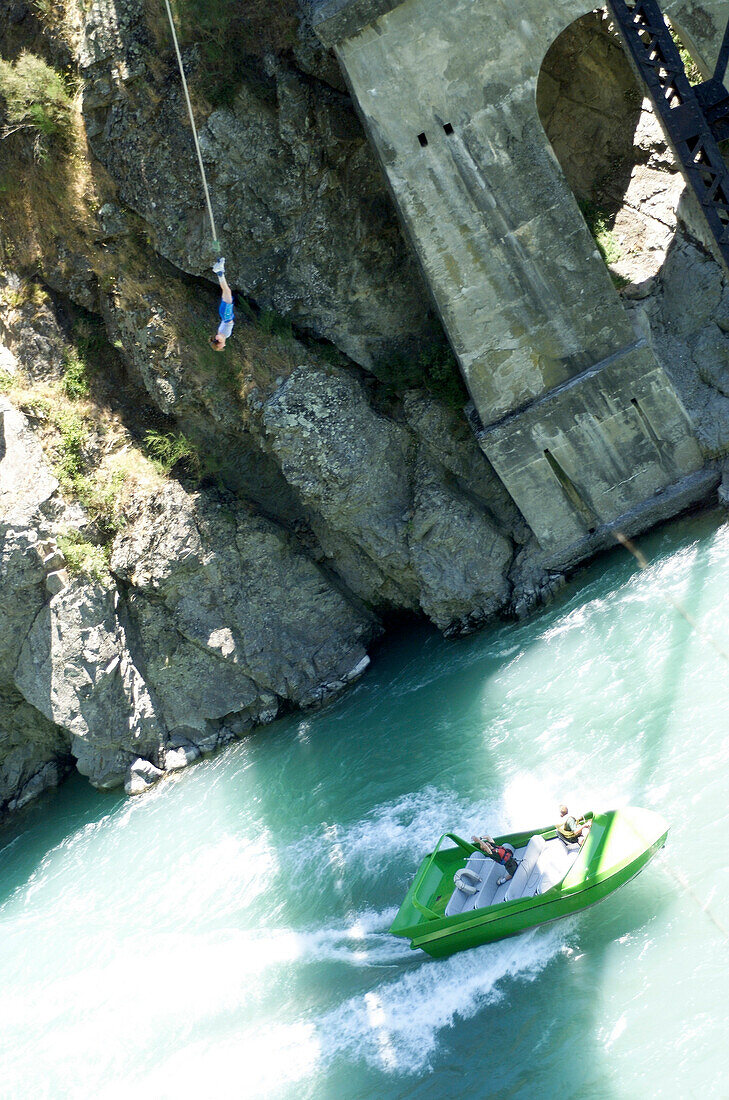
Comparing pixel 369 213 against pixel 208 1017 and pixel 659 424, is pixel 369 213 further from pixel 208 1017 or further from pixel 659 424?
pixel 208 1017

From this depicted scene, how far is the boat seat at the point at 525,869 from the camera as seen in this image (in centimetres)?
1099

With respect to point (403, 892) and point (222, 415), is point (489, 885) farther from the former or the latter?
point (222, 415)

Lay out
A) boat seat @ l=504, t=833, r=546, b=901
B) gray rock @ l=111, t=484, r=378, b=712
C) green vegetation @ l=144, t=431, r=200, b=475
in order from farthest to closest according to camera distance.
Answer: green vegetation @ l=144, t=431, r=200, b=475
gray rock @ l=111, t=484, r=378, b=712
boat seat @ l=504, t=833, r=546, b=901

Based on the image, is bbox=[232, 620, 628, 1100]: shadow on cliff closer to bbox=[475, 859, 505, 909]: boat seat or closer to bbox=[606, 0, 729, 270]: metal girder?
bbox=[475, 859, 505, 909]: boat seat

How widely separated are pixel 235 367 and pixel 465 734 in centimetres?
895

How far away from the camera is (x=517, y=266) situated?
15.8 m

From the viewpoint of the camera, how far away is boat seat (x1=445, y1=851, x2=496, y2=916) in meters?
11.1

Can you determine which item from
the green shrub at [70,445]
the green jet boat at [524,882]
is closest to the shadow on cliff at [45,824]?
the green shrub at [70,445]

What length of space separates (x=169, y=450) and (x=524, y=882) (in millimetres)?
12277

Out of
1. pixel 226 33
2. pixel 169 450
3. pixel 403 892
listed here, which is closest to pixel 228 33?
pixel 226 33

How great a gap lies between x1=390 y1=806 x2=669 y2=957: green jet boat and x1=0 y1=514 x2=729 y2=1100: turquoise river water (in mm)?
306

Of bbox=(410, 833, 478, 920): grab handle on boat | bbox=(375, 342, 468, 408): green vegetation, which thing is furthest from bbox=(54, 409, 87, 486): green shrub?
bbox=(410, 833, 478, 920): grab handle on boat

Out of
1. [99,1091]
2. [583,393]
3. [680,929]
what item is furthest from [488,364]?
[99,1091]

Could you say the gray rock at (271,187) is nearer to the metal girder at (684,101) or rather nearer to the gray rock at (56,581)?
the metal girder at (684,101)
